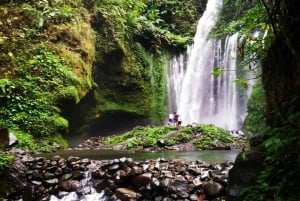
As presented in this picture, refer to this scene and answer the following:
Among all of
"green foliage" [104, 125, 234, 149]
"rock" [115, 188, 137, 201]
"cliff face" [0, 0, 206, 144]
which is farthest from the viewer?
"green foliage" [104, 125, 234, 149]

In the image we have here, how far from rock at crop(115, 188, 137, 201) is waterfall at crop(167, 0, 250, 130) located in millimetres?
11733

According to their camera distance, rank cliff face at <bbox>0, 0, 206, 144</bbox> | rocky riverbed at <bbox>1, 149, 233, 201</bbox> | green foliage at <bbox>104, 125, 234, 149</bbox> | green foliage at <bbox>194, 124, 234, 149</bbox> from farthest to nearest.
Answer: green foliage at <bbox>104, 125, 234, 149</bbox> → green foliage at <bbox>194, 124, 234, 149</bbox> → cliff face at <bbox>0, 0, 206, 144</bbox> → rocky riverbed at <bbox>1, 149, 233, 201</bbox>

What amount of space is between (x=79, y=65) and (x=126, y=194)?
781 cm

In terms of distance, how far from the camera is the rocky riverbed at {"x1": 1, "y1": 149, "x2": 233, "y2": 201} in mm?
5242

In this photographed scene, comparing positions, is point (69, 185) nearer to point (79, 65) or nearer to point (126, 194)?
point (126, 194)

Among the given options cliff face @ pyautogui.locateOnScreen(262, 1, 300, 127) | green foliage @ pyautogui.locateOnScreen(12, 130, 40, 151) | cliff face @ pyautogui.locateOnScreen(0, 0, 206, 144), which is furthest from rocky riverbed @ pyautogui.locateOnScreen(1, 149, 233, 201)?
cliff face @ pyautogui.locateOnScreen(0, 0, 206, 144)

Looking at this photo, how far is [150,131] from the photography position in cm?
1247

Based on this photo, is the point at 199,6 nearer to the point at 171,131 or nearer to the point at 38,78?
the point at 171,131

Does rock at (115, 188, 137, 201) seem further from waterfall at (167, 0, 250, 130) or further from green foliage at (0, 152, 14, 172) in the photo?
waterfall at (167, 0, 250, 130)

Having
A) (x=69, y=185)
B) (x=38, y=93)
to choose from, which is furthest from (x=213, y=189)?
(x=38, y=93)

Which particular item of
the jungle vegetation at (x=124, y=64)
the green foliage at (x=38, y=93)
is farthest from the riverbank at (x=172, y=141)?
the green foliage at (x=38, y=93)

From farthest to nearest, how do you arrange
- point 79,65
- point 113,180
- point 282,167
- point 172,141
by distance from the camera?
point 79,65, point 172,141, point 113,180, point 282,167

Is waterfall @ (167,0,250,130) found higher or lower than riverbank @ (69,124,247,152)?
higher

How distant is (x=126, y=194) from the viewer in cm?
546
